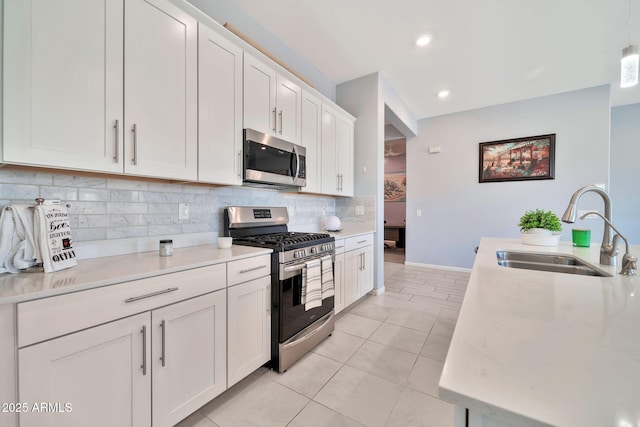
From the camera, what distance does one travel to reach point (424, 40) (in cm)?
268


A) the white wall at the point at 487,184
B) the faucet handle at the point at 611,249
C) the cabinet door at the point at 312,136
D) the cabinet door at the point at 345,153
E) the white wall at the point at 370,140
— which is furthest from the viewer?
the white wall at the point at 487,184

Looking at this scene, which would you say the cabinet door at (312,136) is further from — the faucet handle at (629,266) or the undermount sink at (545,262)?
the faucet handle at (629,266)

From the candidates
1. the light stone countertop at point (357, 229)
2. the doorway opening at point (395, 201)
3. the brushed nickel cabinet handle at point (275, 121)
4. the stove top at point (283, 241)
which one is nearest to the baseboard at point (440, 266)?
the doorway opening at point (395, 201)

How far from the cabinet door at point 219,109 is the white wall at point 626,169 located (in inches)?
234

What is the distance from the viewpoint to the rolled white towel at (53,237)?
3.62ft

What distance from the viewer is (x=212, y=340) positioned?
4.67 feet

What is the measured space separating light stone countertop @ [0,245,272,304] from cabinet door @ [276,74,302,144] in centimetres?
124

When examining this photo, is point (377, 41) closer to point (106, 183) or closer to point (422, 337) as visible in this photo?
point (106, 183)

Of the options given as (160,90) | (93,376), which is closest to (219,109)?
(160,90)

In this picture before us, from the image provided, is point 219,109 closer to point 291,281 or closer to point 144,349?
point 291,281

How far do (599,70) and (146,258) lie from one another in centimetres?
542

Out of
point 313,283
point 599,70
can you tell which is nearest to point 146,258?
point 313,283

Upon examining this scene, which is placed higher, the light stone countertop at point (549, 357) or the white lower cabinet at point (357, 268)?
the light stone countertop at point (549, 357)

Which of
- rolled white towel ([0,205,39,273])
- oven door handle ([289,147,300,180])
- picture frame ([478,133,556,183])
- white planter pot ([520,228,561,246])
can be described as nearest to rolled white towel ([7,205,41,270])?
rolled white towel ([0,205,39,273])
